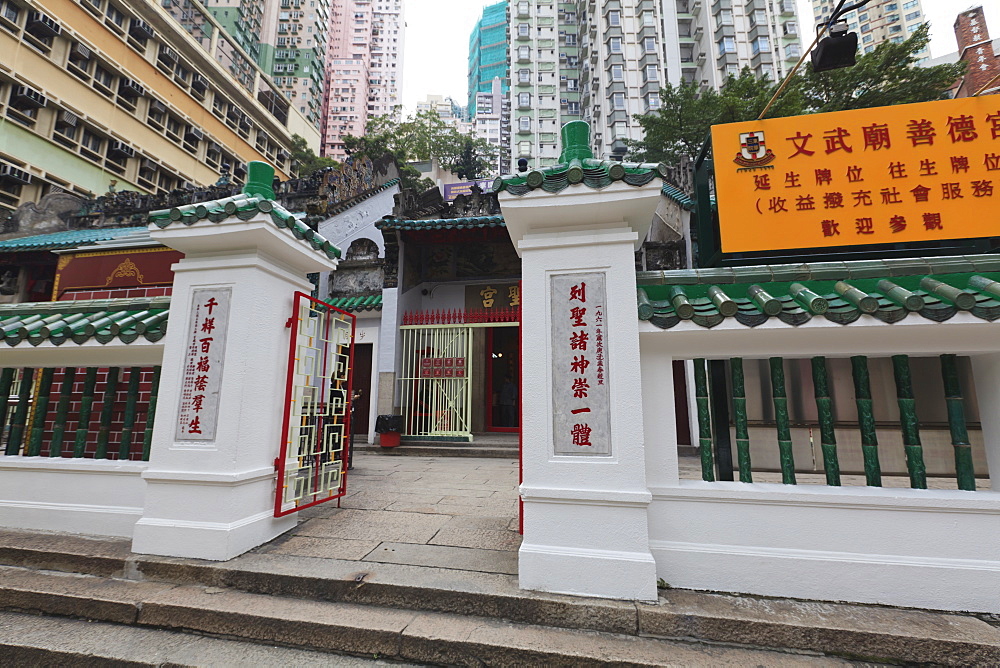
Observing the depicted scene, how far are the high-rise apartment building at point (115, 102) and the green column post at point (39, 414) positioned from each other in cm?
1549

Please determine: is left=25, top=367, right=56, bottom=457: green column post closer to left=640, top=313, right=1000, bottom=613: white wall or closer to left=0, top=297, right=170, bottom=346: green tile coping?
left=0, top=297, right=170, bottom=346: green tile coping

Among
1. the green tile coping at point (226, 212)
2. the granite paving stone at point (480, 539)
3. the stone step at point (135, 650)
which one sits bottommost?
the stone step at point (135, 650)

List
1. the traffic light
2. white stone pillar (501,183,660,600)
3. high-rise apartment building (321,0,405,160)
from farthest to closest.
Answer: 1. high-rise apartment building (321,0,405,160)
2. the traffic light
3. white stone pillar (501,183,660,600)

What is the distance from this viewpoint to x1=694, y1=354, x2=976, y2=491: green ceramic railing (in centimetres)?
292

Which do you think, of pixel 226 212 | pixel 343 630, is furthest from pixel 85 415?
pixel 343 630

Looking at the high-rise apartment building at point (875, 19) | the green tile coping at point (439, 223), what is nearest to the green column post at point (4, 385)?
the green tile coping at point (439, 223)

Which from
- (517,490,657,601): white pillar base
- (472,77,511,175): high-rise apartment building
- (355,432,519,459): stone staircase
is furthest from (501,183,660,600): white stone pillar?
(472,77,511,175): high-rise apartment building

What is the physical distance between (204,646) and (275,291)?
2516 mm

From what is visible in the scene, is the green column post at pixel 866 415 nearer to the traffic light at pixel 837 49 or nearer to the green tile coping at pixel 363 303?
the traffic light at pixel 837 49

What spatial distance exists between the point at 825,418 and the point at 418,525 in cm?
336

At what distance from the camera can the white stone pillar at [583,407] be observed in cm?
282

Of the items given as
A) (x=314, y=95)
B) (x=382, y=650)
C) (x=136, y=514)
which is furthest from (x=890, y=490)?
(x=314, y=95)

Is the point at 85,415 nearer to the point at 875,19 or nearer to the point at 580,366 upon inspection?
the point at 580,366

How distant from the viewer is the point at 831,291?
10.1ft
